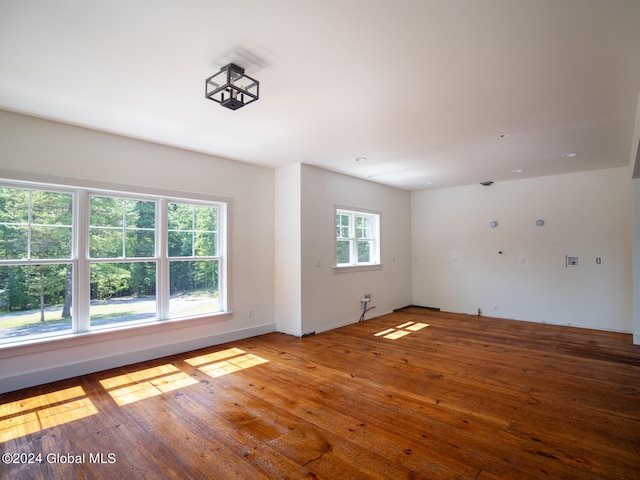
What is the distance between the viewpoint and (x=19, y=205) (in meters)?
3.28

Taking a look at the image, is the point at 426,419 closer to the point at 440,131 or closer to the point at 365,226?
the point at 440,131

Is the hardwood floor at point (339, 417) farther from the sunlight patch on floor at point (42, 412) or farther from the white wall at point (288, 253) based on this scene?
the white wall at point (288, 253)

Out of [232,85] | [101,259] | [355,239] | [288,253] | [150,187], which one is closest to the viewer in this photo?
[232,85]

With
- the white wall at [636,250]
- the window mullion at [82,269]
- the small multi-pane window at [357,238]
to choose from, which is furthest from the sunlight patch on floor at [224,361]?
the white wall at [636,250]

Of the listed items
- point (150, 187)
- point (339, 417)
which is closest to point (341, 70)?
point (339, 417)

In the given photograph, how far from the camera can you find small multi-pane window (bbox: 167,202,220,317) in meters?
4.36

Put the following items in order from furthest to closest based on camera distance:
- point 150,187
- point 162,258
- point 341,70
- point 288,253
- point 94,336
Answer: point 288,253
point 162,258
point 150,187
point 94,336
point 341,70

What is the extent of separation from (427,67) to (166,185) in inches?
131

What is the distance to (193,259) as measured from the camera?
14.8 ft

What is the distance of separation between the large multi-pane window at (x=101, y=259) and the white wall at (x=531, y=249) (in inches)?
188

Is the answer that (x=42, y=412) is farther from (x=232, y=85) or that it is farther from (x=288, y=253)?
(x=288, y=253)

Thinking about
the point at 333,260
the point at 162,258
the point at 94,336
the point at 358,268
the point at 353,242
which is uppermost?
the point at 353,242

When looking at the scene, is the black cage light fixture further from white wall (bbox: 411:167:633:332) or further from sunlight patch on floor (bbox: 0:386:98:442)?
white wall (bbox: 411:167:633:332)

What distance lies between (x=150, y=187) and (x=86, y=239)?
3.00 feet
